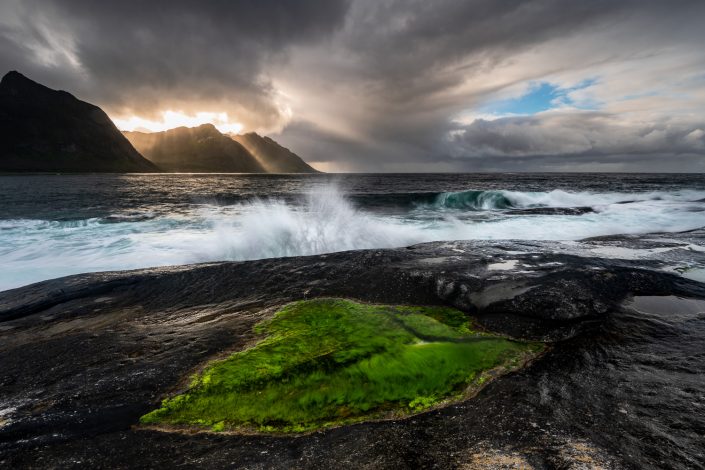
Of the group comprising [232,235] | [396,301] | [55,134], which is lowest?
[396,301]

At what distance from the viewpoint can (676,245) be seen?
11.1 m

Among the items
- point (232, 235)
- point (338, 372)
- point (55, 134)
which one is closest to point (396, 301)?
point (338, 372)

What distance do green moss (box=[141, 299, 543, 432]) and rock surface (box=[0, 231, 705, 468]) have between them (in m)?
0.28

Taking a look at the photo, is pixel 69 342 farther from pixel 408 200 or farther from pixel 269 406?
pixel 408 200

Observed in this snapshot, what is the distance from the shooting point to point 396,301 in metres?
6.86

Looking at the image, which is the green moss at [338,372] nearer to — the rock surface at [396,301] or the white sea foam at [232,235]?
the rock surface at [396,301]

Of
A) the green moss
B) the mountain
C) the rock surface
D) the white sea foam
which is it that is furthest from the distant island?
the green moss

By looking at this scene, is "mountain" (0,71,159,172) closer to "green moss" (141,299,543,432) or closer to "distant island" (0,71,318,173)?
"distant island" (0,71,318,173)

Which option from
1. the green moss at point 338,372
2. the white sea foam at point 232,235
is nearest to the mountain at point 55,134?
the white sea foam at point 232,235

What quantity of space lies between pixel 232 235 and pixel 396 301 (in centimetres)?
976

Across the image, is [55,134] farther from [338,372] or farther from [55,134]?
[338,372]

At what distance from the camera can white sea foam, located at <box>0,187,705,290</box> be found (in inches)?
490

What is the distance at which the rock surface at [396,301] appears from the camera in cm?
299

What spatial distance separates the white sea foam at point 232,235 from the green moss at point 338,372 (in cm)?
812
